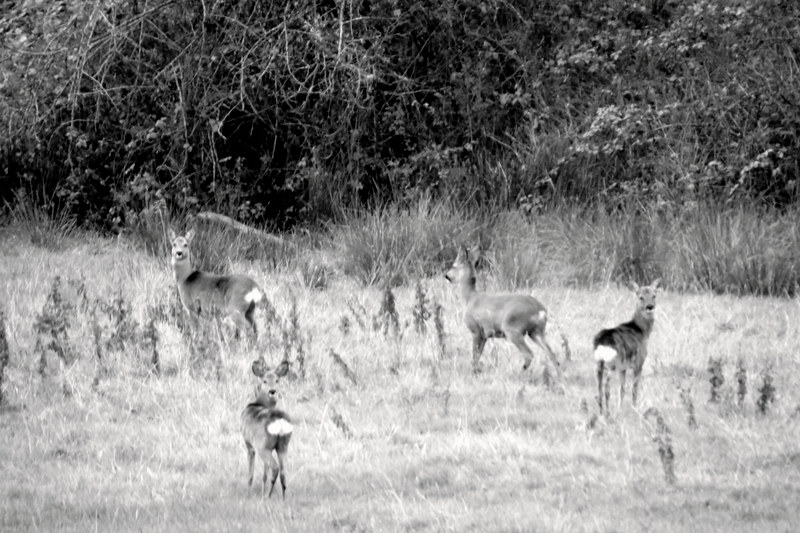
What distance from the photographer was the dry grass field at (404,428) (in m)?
7.01

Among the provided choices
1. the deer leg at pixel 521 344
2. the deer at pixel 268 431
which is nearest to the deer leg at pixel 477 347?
the deer leg at pixel 521 344

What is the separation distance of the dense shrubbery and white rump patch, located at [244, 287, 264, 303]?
505 cm

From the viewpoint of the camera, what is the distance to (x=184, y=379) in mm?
10305

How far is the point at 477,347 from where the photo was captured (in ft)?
35.0

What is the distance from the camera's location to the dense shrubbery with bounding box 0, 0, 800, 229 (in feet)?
55.7

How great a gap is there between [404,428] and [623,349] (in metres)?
1.57

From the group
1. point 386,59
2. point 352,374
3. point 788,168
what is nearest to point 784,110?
point 788,168

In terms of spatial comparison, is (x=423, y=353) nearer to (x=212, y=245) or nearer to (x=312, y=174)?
(x=212, y=245)

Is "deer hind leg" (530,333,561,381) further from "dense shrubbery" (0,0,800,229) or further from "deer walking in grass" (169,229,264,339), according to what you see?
"dense shrubbery" (0,0,800,229)

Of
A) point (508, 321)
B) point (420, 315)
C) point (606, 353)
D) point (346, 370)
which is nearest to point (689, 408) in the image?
point (606, 353)

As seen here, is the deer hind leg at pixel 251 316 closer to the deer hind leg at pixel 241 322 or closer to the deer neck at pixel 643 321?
the deer hind leg at pixel 241 322

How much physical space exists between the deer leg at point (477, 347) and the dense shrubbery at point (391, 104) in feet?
19.5

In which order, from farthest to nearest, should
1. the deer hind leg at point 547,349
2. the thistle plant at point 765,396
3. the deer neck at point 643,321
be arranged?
the deer hind leg at point 547,349
the deer neck at point 643,321
the thistle plant at point 765,396

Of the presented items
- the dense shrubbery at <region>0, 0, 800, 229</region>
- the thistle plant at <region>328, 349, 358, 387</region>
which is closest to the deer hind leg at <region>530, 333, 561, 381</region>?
the thistle plant at <region>328, 349, 358, 387</region>
